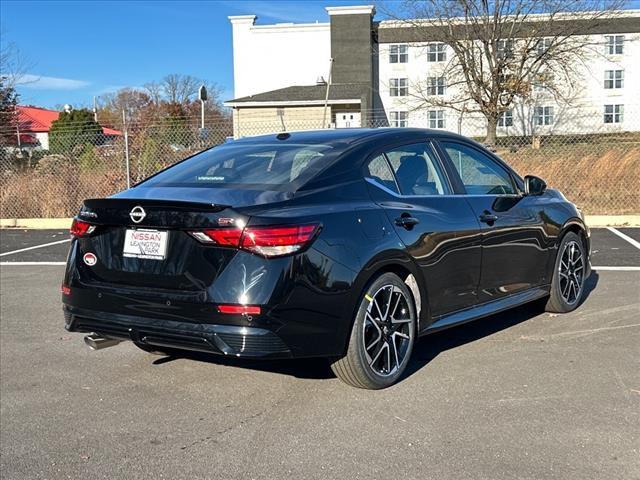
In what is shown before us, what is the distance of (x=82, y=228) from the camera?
4.05 metres

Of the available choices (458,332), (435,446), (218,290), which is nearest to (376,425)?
(435,446)

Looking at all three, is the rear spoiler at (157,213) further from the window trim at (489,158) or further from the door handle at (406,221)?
the window trim at (489,158)

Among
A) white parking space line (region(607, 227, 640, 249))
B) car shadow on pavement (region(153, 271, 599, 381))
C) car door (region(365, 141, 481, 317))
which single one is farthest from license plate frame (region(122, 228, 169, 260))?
white parking space line (region(607, 227, 640, 249))

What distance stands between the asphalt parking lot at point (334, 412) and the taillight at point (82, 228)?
41.9 inches

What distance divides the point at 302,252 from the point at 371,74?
49455 mm

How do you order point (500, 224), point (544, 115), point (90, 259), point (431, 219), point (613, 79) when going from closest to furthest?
point (90, 259) < point (431, 219) < point (500, 224) < point (544, 115) < point (613, 79)

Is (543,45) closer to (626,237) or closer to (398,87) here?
(398,87)

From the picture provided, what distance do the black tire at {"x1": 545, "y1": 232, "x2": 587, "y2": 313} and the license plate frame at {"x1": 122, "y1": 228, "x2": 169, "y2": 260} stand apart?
3603 millimetres

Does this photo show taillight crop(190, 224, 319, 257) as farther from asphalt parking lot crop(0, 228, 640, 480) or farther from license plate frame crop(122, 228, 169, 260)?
asphalt parking lot crop(0, 228, 640, 480)

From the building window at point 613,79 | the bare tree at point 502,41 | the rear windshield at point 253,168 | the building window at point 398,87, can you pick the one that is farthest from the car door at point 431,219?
the building window at point 613,79

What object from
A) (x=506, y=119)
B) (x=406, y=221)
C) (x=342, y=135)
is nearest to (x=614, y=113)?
(x=506, y=119)

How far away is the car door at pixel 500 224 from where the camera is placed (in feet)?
16.2

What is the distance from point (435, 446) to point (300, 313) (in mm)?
978

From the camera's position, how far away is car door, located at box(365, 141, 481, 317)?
4258mm
